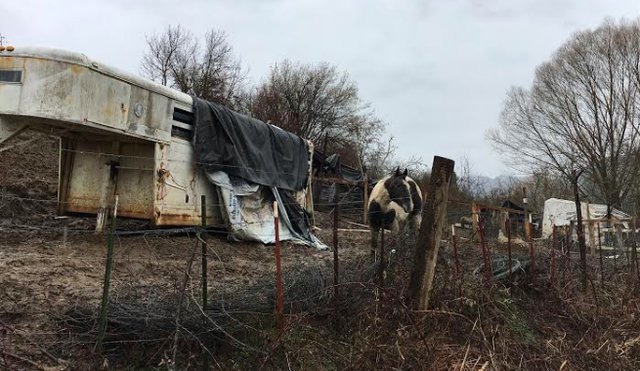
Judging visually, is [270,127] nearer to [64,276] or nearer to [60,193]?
[60,193]

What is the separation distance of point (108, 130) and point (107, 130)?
0.01 m

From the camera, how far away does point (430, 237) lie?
5457 mm

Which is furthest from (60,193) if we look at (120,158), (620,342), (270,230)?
(620,342)

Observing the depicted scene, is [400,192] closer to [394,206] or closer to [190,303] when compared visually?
[394,206]

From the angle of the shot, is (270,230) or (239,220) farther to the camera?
(270,230)

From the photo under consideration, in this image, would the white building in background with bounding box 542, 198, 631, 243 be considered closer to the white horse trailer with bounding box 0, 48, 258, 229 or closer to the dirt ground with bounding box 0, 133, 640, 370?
the dirt ground with bounding box 0, 133, 640, 370

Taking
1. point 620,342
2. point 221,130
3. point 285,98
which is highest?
point 285,98

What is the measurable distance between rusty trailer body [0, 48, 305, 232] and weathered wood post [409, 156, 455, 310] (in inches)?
194

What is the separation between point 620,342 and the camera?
595cm

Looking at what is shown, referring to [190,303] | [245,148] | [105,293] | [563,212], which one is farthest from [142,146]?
[563,212]

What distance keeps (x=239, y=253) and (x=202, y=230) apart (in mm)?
5615

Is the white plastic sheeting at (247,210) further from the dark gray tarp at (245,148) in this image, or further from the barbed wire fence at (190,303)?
the barbed wire fence at (190,303)

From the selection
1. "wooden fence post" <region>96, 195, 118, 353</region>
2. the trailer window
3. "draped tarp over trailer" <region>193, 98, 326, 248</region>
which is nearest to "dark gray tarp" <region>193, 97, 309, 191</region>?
"draped tarp over trailer" <region>193, 98, 326, 248</region>

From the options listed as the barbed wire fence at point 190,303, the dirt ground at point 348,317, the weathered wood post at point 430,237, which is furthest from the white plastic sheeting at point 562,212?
the weathered wood post at point 430,237
